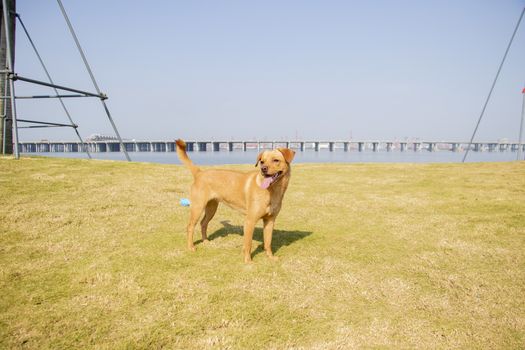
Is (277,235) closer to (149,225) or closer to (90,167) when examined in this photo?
(149,225)

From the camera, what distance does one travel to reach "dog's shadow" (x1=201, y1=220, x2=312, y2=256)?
6203 mm

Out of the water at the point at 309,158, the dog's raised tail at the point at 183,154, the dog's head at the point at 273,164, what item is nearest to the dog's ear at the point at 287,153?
the dog's head at the point at 273,164

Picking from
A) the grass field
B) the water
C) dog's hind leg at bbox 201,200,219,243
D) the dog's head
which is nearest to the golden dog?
the dog's head

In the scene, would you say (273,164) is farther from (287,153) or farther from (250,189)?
(250,189)

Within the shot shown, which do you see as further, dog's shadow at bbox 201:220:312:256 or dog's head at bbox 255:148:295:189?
dog's shadow at bbox 201:220:312:256

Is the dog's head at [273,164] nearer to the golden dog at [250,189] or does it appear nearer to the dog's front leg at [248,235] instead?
the golden dog at [250,189]

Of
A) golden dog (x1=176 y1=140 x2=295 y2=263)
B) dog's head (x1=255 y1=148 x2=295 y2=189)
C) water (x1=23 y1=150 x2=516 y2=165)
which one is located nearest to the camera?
dog's head (x1=255 y1=148 x2=295 y2=189)

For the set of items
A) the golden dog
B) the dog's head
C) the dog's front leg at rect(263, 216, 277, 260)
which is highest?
the dog's head

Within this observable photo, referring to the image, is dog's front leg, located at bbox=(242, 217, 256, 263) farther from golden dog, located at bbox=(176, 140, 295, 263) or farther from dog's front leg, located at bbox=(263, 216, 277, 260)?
dog's front leg, located at bbox=(263, 216, 277, 260)

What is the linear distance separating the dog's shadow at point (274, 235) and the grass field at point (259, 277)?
64 millimetres

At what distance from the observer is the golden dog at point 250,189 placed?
15.8 feet

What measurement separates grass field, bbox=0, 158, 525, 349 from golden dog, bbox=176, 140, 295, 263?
2.20 feet

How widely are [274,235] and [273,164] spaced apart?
2.65 meters

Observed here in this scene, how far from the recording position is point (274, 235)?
22.4 feet
